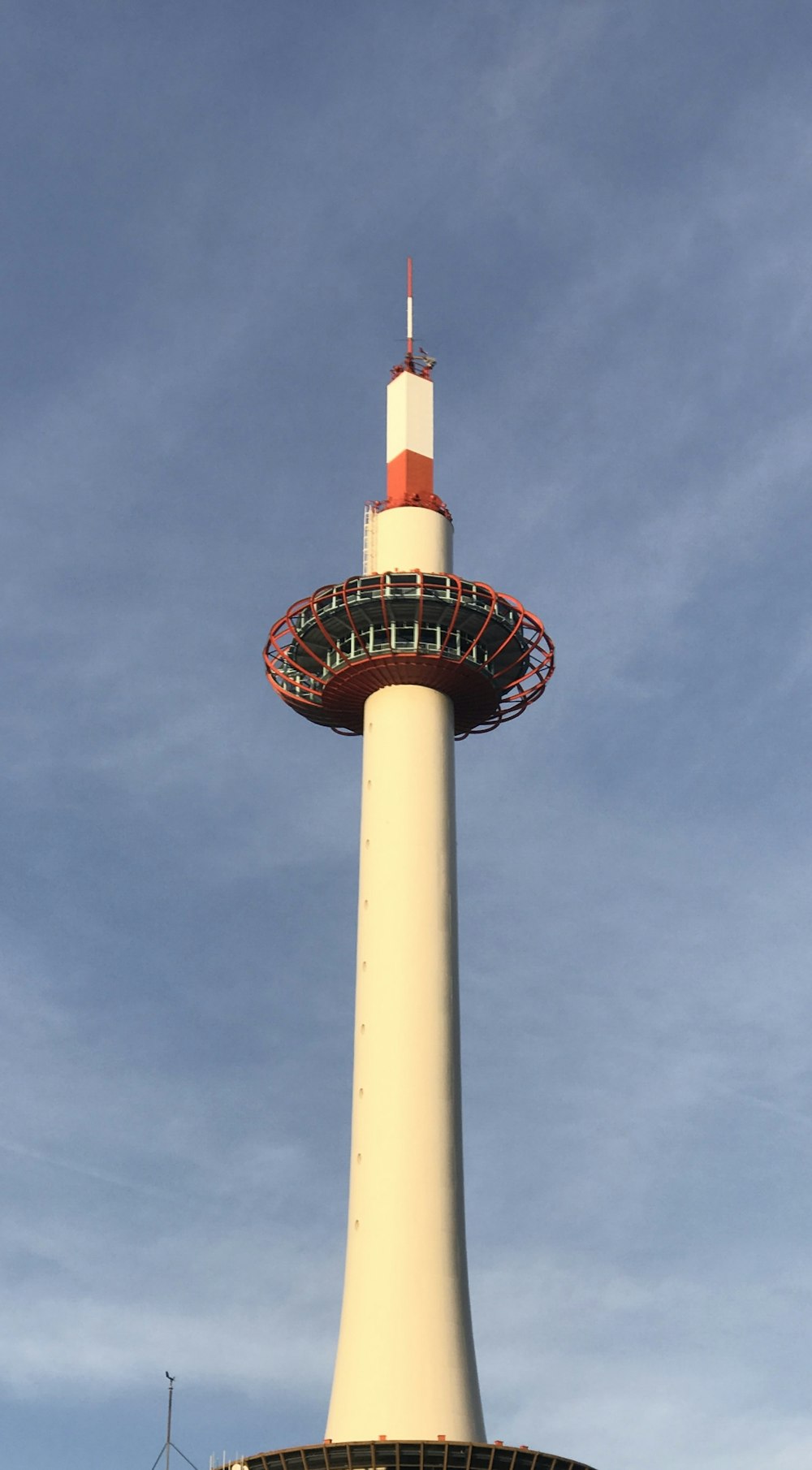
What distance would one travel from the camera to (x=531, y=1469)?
278 ft

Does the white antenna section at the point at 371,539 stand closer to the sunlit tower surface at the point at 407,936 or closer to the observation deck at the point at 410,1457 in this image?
the sunlit tower surface at the point at 407,936

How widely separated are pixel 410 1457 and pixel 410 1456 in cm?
6

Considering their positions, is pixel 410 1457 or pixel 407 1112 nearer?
pixel 410 1457

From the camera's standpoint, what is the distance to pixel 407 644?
105125 mm

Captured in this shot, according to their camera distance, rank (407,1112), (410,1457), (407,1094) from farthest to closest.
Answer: (407,1094)
(407,1112)
(410,1457)

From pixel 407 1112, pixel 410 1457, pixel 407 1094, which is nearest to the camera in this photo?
pixel 410 1457

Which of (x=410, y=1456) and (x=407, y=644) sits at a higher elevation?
(x=407, y=644)

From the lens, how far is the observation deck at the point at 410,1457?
83.4m

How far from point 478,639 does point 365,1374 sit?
37.6 meters

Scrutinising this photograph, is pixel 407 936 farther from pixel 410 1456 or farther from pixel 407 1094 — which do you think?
pixel 410 1456

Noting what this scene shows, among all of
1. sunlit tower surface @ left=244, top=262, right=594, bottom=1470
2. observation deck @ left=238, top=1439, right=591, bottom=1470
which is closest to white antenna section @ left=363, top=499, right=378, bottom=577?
sunlit tower surface @ left=244, top=262, right=594, bottom=1470

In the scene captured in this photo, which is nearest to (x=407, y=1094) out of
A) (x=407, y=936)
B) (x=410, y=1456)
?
(x=407, y=936)

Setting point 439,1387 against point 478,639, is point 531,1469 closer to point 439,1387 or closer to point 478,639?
point 439,1387

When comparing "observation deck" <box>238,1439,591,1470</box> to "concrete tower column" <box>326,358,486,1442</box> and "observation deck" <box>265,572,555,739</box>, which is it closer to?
"concrete tower column" <box>326,358,486,1442</box>
